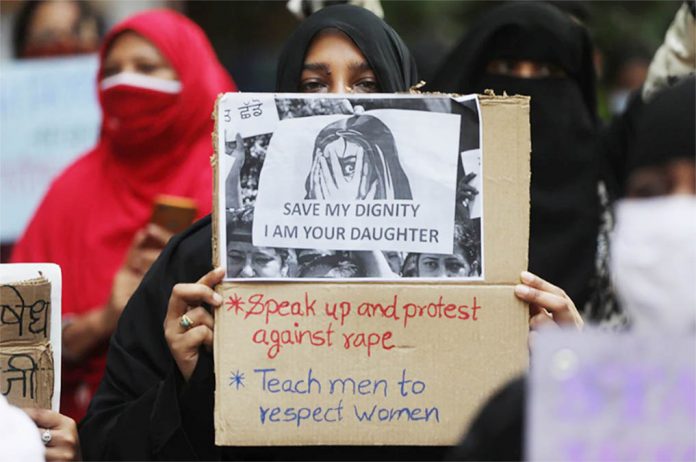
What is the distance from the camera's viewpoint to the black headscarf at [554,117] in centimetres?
425

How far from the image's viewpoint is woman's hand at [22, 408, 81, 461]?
2.92 metres

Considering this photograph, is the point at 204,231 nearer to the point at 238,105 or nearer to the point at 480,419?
the point at 238,105

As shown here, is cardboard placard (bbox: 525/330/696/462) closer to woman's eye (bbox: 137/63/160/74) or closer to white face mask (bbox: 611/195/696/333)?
white face mask (bbox: 611/195/696/333)

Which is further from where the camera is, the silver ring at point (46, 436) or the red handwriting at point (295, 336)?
the silver ring at point (46, 436)

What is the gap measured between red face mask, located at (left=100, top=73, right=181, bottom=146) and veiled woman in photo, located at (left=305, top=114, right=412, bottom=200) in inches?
74.6

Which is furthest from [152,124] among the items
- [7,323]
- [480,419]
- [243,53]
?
[243,53]

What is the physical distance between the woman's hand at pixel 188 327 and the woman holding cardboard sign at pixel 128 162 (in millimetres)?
1512

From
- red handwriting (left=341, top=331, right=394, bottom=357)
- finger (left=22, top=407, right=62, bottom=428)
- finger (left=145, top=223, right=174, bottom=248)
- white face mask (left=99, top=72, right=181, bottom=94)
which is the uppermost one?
white face mask (left=99, top=72, right=181, bottom=94)

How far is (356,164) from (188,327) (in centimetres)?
46

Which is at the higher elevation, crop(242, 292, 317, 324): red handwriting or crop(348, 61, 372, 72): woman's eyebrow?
crop(348, 61, 372, 72): woman's eyebrow

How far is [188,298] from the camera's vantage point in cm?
281

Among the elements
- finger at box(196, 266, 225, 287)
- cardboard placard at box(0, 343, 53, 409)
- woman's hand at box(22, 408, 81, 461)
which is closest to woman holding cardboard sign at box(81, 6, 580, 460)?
finger at box(196, 266, 225, 287)

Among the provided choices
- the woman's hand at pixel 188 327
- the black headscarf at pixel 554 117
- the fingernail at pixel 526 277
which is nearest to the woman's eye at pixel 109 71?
the black headscarf at pixel 554 117

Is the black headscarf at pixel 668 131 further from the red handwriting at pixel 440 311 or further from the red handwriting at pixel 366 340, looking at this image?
the red handwriting at pixel 366 340
